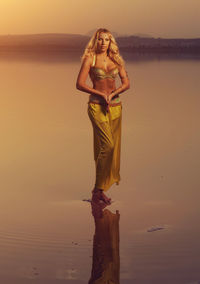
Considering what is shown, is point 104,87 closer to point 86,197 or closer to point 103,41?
point 103,41

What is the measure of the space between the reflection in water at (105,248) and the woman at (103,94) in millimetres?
454

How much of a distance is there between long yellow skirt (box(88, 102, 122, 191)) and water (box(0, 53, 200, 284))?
307 millimetres

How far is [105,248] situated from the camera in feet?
23.9

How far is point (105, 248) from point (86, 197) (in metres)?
2.15

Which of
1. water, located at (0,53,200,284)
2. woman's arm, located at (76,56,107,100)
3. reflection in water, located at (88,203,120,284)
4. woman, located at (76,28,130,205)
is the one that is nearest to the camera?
reflection in water, located at (88,203,120,284)

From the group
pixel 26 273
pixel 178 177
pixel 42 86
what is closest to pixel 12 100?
pixel 42 86

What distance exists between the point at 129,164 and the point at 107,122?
8.43 ft

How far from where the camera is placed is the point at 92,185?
1005 cm

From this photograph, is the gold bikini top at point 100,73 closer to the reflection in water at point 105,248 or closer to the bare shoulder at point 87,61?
the bare shoulder at point 87,61

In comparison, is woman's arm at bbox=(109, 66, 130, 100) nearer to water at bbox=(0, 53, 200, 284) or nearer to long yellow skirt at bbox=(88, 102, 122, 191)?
long yellow skirt at bbox=(88, 102, 122, 191)

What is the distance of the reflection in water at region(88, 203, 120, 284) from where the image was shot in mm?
6453

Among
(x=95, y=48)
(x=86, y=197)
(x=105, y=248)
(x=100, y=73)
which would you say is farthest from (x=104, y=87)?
(x=105, y=248)

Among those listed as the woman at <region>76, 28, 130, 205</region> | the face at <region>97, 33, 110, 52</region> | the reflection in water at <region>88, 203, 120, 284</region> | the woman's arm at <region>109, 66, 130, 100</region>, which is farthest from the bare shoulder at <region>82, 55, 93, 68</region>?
the reflection in water at <region>88, 203, 120, 284</region>

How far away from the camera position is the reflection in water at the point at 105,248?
6.45 metres
